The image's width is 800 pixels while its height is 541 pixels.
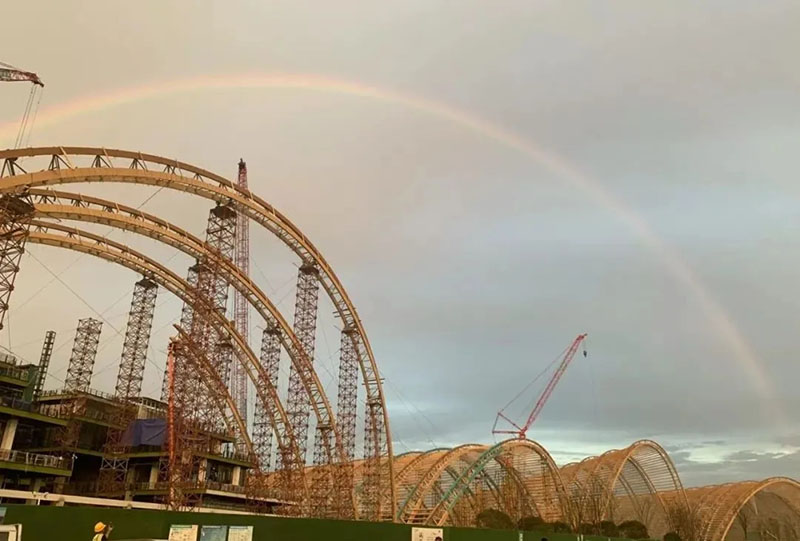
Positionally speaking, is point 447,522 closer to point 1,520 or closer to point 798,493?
point 798,493

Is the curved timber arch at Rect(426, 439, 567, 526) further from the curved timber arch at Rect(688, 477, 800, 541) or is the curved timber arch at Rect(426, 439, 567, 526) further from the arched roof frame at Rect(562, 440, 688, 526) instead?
the curved timber arch at Rect(688, 477, 800, 541)

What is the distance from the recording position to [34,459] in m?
55.9

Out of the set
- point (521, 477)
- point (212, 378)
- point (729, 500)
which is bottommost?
point (729, 500)

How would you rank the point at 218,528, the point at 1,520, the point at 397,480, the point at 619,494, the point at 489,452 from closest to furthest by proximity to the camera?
the point at 1,520 < the point at 218,528 < the point at 489,452 < the point at 397,480 < the point at 619,494

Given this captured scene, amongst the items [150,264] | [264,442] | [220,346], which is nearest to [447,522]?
[264,442]

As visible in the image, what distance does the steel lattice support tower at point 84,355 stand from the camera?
75.2 m

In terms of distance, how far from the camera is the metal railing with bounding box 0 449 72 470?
5159cm

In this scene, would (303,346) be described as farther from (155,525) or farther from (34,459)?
(155,525)

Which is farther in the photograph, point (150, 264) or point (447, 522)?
point (447, 522)

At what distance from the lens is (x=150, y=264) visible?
5416 cm

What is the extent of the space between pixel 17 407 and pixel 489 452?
160 feet

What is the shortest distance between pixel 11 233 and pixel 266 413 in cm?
3938

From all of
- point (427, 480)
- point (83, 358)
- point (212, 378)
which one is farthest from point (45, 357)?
point (427, 480)

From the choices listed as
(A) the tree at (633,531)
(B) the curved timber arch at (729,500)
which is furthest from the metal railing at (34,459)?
(B) the curved timber arch at (729,500)
